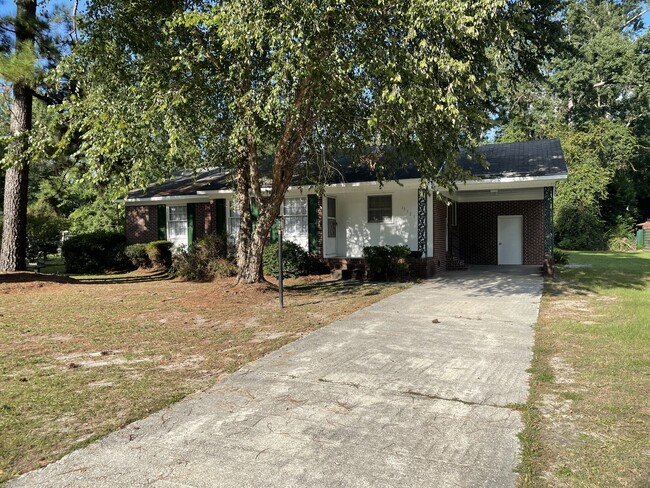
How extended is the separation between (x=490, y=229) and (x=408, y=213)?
18.8ft

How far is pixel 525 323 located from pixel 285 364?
4.45 meters

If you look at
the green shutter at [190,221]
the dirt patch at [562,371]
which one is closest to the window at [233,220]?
the green shutter at [190,221]

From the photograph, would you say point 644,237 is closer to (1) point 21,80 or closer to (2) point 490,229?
(2) point 490,229

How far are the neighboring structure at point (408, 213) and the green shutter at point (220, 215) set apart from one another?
4cm

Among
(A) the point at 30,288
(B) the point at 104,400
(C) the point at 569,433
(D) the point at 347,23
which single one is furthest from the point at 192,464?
(A) the point at 30,288

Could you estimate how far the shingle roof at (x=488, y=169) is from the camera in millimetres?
14000

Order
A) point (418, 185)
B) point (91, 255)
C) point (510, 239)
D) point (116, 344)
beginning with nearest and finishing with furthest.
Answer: point (116, 344), point (418, 185), point (91, 255), point (510, 239)

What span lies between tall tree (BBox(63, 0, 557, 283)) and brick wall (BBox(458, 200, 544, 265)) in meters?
8.34

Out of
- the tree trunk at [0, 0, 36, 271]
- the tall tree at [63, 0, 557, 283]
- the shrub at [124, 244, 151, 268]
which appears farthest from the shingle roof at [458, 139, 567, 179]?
the tree trunk at [0, 0, 36, 271]

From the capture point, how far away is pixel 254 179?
10656 mm

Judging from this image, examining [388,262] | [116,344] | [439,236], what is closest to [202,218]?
[388,262]

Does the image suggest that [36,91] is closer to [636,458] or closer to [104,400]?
[104,400]

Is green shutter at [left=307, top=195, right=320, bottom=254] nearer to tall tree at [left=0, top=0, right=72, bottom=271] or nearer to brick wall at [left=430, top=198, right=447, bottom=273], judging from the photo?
brick wall at [left=430, top=198, right=447, bottom=273]

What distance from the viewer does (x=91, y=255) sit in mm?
18062
